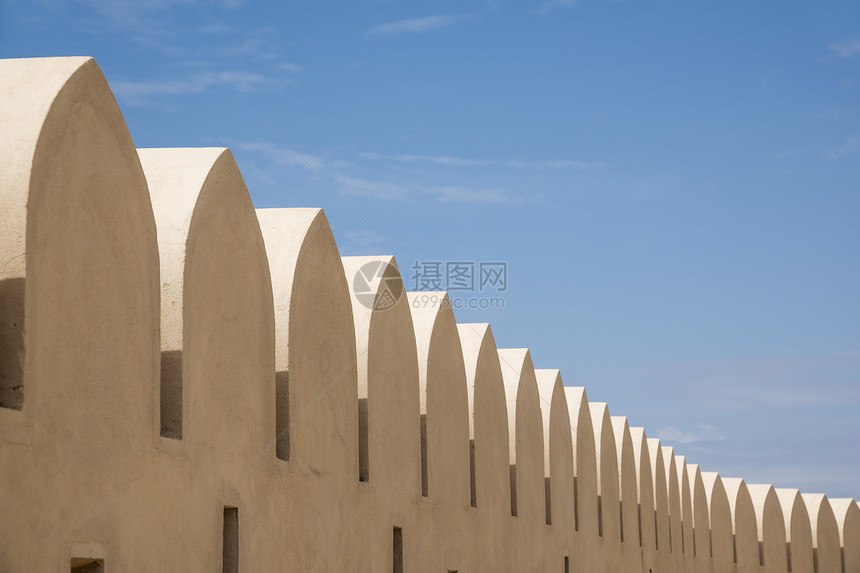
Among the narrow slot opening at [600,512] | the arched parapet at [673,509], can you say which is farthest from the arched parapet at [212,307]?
the arched parapet at [673,509]

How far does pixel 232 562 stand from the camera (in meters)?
5.61

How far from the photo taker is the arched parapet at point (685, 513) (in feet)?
65.3

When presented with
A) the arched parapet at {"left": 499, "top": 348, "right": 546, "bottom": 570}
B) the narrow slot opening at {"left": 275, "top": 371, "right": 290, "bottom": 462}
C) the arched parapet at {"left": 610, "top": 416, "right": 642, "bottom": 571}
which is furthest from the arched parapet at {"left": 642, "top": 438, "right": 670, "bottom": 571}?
the narrow slot opening at {"left": 275, "top": 371, "right": 290, "bottom": 462}

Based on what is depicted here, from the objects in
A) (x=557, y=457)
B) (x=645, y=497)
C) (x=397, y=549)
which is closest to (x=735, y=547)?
(x=645, y=497)

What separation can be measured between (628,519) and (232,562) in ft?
39.8

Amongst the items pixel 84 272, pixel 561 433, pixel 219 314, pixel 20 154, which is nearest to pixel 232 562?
pixel 219 314

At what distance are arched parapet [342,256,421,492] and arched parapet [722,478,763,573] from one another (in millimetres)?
15162

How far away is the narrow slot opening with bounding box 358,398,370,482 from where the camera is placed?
305 inches

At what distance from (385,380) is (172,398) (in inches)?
126

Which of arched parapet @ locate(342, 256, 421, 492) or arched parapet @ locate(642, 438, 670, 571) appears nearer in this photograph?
arched parapet @ locate(342, 256, 421, 492)

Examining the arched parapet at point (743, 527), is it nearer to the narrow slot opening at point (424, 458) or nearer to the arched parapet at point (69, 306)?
the narrow slot opening at point (424, 458)

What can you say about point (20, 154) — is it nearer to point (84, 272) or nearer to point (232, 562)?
point (84, 272)

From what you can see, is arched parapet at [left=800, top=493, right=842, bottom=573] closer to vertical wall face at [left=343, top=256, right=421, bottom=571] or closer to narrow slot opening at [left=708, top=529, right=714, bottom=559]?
narrow slot opening at [left=708, top=529, right=714, bottom=559]

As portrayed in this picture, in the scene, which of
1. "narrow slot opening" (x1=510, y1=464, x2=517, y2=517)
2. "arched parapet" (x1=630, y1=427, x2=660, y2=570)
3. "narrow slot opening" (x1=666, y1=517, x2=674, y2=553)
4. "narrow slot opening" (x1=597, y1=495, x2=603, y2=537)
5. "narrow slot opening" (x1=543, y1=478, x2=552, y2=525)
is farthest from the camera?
"narrow slot opening" (x1=666, y1=517, x2=674, y2=553)
